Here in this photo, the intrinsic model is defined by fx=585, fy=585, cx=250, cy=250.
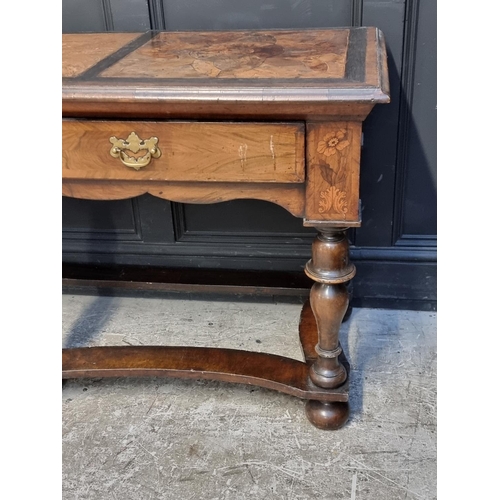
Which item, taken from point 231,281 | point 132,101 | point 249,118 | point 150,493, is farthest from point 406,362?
point 132,101

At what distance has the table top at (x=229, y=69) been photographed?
39.6 inches

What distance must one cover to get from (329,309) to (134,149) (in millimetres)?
518

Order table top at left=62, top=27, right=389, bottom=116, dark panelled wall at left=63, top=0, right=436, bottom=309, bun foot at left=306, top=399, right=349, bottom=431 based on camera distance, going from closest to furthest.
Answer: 1. table top at left=62, top=27, right=389, bottom=116
2. bun foot at left=306, top=399, right=349, bottom=431
3. dark panelled wall at left=63, top=0, right=436, bottom=309

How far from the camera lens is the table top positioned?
1.01m

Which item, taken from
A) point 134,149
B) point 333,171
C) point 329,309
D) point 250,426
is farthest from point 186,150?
point 250,426

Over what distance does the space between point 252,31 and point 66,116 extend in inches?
22.8

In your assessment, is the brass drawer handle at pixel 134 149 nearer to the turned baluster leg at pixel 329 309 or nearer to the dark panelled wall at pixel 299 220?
the turned baluster leg at pixel 329 309

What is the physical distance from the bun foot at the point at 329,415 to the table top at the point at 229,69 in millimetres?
695

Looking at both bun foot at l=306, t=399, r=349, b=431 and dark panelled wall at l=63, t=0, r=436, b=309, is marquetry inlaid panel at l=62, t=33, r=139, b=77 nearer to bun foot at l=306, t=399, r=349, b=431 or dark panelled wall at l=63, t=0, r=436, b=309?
dark panelled wall at l=63, t=0, r=436, b=309

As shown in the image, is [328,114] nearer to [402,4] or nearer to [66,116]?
[66,116]

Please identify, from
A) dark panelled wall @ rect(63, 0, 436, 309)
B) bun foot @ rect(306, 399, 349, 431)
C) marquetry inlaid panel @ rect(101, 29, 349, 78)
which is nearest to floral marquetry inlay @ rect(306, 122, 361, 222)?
marquetry inlaid panel @ rect(101, 29, 349, 78)

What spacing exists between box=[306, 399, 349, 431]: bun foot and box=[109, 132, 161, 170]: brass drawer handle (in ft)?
2.25

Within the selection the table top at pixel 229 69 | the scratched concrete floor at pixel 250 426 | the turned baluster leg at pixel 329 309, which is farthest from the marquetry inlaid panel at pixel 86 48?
the scratched concrete floor at pixel 250 426

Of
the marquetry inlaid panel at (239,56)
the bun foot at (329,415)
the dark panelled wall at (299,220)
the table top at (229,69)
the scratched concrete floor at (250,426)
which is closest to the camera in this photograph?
the table top at (229,69)
